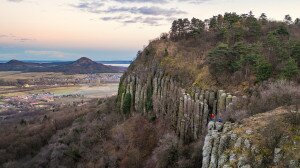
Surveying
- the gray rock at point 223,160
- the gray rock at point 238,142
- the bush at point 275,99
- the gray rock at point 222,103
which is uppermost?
the bush at point 275,99

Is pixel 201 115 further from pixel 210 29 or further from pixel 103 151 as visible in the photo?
pixel 210 29

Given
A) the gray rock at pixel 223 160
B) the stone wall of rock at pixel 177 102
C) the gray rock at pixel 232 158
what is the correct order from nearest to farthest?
the gray rock at pixel 232 158 < the gray rock at pixel 223 160 < the stone wall of rock at pixel 177 102

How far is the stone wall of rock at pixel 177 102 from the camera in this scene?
4828 cm

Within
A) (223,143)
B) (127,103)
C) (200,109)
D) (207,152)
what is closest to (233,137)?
(223,143)

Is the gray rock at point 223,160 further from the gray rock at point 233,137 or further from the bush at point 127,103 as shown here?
the bush at point 127,103

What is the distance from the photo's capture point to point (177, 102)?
59.6 metres

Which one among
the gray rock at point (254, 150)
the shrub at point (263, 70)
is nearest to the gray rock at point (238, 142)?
the gray rock at point (254, 150)

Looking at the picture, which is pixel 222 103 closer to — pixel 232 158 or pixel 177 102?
pixel 177 102

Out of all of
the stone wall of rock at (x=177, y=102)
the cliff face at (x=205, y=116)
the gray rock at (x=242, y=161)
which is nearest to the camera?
the gray rock at (x=242, y=161)

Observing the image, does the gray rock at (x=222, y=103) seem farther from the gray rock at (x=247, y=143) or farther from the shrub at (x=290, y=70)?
the gray rock at (x=247, y=143)

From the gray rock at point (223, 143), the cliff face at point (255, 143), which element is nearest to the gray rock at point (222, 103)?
the cliff face at point (255, 143)

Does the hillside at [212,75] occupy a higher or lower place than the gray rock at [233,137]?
higher

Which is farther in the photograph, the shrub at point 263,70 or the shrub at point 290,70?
the shrub at point 263,70

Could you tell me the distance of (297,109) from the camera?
97.6 feet
